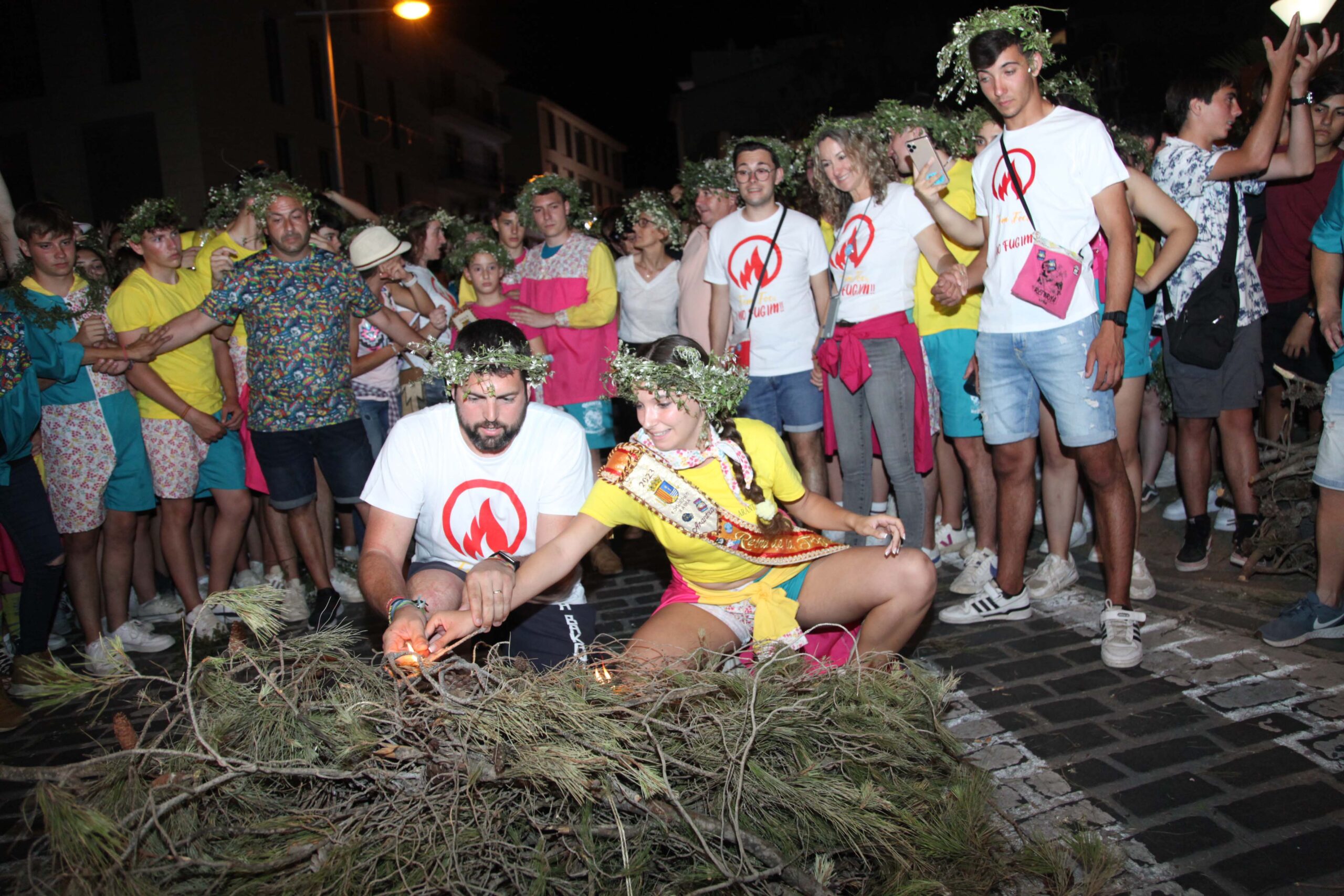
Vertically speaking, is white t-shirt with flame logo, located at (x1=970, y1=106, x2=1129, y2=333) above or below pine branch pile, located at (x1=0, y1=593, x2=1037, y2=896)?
above

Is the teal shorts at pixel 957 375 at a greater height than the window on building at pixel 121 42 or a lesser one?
lesser

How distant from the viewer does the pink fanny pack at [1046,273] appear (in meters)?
3.84

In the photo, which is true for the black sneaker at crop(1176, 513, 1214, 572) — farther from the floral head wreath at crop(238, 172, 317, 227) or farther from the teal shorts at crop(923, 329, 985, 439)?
the floral head wreath at crop(238, 172, 317, 227)

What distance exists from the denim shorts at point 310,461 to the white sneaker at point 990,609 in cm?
328

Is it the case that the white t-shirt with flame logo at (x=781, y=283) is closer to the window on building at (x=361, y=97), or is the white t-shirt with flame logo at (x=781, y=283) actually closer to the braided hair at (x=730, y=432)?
the braided hair at (x=730, y=432)

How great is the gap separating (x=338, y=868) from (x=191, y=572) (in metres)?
3.95

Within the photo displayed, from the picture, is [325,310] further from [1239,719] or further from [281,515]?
[1239,719]

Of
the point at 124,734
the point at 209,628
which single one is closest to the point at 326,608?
the point at 209,628

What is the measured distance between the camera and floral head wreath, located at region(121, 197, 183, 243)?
5.26 meters

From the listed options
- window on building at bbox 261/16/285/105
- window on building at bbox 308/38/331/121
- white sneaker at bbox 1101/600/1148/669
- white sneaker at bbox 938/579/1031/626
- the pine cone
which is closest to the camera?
the pine cone

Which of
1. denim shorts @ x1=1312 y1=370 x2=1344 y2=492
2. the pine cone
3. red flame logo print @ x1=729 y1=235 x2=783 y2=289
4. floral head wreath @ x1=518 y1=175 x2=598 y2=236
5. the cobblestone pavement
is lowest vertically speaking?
the cobblestone pavement

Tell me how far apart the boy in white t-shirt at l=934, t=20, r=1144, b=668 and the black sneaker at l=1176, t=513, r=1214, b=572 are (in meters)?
1.13

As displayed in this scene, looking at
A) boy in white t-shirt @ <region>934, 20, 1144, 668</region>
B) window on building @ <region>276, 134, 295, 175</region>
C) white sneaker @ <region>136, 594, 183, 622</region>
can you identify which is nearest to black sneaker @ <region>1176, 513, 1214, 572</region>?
boy in white t-shirt @ <region>934, 20, 1144, 668</region>

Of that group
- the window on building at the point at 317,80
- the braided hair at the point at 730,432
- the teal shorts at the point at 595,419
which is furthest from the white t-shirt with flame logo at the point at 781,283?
Result: the window on building at the point at 317,80
